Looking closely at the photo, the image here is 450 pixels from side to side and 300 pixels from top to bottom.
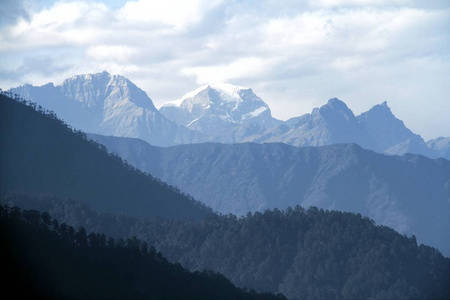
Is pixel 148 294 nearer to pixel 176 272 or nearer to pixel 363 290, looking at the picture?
pixel 176 272

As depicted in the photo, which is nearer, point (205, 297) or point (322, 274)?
point (205, 297)

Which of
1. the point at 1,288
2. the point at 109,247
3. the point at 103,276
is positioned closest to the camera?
the point at 1,288

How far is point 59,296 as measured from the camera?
4631 inches

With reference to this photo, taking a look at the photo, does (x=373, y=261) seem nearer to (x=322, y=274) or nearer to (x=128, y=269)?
(x=322, y=274)

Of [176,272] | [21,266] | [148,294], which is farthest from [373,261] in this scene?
[21,266]

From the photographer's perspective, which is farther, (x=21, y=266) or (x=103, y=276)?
(x=103, y=276)

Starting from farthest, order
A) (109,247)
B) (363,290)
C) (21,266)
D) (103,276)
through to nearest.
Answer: (363,290) < (109,247) < (103,276) < (21,266)

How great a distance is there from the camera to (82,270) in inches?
5285

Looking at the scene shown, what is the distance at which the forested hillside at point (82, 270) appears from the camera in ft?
397

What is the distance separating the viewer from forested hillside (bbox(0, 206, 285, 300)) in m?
121

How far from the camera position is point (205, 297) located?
472 feet

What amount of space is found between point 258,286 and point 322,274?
13.8m

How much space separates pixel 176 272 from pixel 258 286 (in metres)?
50.9

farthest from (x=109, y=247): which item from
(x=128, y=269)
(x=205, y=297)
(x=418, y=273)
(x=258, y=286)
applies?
(x=418, y=273)
